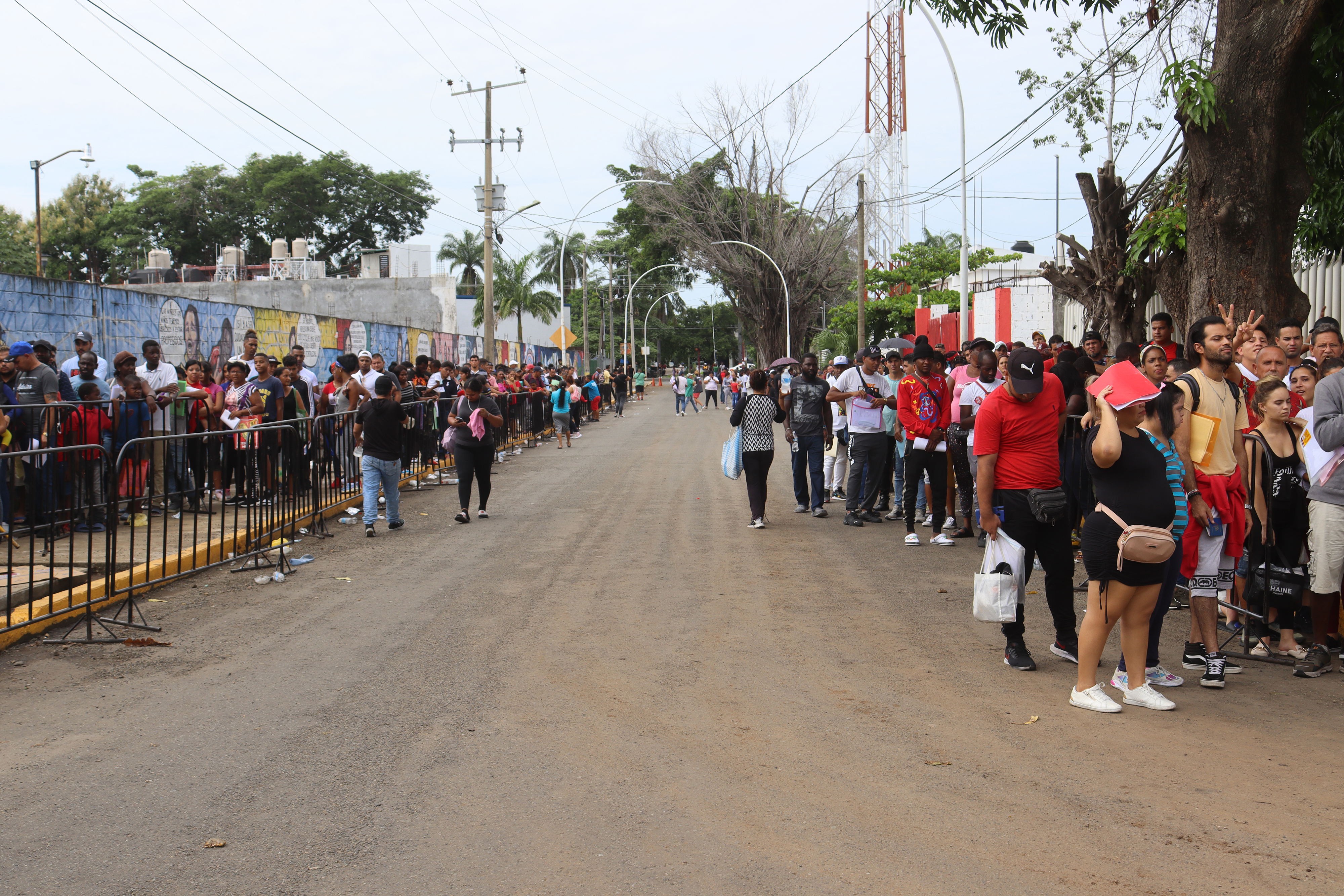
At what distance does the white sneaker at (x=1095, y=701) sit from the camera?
5551mm

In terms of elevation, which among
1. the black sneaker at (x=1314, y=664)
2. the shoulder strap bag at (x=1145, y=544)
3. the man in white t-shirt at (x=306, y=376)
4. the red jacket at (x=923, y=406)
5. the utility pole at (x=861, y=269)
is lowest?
the black sneaker at (x=1314, y=664)

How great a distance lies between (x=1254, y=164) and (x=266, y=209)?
73.9 meters

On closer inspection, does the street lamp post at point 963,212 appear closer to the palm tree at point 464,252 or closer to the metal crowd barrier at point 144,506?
the metal crowd barrier at point 144,506

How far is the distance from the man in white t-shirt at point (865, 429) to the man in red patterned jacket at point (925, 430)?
29.9 inches

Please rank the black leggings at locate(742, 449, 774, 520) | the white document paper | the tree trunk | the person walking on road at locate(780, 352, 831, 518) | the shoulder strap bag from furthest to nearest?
the person walking on road at locate(780, 352, 831, 518), the black leggings at locate(742, 449, 774, 520), the tree trunk, the white document paper, the shoulder strap bag

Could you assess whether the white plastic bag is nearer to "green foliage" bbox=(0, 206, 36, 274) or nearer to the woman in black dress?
the woman in black dress

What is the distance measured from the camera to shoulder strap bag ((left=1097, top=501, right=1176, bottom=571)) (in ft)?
17.5

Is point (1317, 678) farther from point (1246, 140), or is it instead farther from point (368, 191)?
point (368, 191)

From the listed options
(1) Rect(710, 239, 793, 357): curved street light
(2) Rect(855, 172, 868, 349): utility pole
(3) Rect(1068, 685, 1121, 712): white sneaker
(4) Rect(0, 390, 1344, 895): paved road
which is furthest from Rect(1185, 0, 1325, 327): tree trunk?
(1) Rect(710, 239, 793, 357): curved street light

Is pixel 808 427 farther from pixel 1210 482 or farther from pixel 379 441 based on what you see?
pixel 1210 482

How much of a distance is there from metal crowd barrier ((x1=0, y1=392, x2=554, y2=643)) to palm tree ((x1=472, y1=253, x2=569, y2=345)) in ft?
149

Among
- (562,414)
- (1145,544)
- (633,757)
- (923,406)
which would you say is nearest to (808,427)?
(923,406)

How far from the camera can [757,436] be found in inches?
491

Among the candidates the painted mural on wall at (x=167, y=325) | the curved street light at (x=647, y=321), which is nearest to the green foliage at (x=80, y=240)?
the curved street light at (x=647, y=321)
